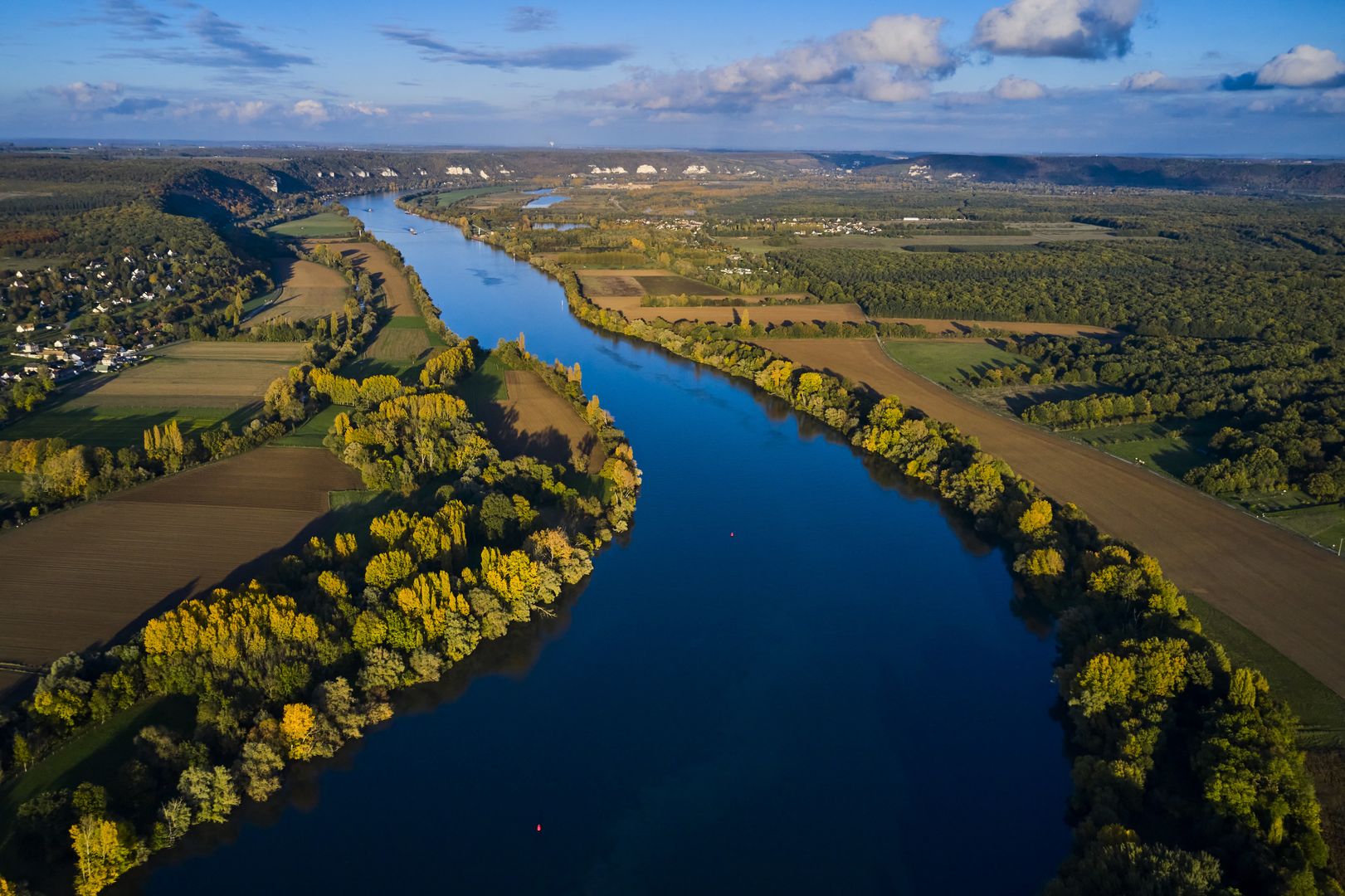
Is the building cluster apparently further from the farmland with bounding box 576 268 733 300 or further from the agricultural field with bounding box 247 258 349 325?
the farmland with bounding box 576 268 733 300

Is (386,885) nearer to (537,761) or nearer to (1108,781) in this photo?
(537,761)

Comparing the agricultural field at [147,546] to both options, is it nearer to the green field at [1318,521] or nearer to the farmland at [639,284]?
the green field at [1318,521]

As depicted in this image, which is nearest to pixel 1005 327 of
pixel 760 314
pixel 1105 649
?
pixel 760 314

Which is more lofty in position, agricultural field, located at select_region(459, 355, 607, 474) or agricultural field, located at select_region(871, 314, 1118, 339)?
agricultural field, located at select_region(871, 314, 1118, 339)

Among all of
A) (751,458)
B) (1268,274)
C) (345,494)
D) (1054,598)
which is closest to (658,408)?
(751,458)

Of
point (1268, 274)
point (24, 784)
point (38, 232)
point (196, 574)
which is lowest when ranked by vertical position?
point (24, 784)

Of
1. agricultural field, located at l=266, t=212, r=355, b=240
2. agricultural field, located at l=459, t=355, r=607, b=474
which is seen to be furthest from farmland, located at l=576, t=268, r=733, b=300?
agricultural field, located at l=266, t=212, r=355, b=240

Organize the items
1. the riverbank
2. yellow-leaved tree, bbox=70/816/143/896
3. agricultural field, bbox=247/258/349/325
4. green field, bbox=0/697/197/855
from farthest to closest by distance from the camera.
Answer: agricultural field, bbox=247/258/349/325, green field, bbox=0/697/197/855, the riverbank, yellow-leaved tree, bbox=70/816/143/896

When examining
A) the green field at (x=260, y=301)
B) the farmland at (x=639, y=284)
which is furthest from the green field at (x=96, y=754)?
the farmland at (x=639, y=284)
